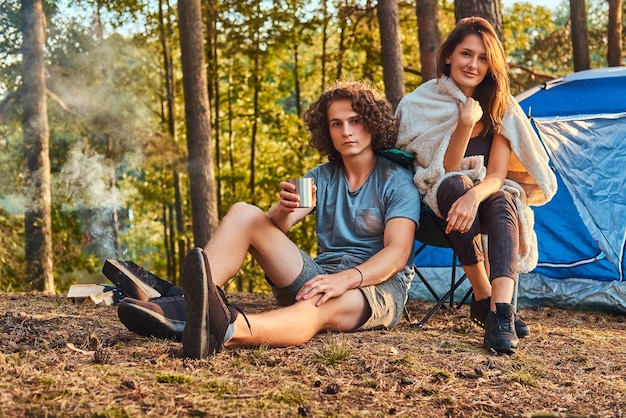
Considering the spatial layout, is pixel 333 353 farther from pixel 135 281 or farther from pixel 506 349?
pixel 135 281

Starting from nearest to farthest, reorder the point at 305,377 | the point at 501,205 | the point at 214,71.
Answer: the point at 305,377 → the point at 501,205 → the point at 214,71

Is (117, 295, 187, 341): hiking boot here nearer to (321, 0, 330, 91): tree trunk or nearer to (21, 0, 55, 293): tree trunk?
(21, 0, 55, 293): tree trunk

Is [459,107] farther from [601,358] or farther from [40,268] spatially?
[40,268]

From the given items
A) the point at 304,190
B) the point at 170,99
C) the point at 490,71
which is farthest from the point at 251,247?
the point at 170,99

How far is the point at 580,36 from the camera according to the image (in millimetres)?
8984

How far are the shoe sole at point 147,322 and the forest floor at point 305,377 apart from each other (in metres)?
0.05

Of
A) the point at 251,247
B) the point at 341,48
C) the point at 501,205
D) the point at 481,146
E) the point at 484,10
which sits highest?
the point at 341,48

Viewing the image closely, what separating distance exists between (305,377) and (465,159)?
4.79ft

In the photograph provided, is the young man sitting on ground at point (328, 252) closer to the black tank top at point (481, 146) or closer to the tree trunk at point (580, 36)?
the black tank top at point (481, 146)

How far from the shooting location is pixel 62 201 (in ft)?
36.0

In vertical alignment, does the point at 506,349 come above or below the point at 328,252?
below

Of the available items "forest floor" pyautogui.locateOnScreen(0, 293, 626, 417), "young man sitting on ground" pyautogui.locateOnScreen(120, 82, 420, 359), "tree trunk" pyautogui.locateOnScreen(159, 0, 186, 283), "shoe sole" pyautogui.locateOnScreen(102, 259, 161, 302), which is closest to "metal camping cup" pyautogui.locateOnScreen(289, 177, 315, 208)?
"young man sitting on ground" pyautogui.locateOnScreen(120, 82, 420, 359)

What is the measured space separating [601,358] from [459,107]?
1.22 metres

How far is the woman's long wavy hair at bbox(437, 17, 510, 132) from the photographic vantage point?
3172 mm
